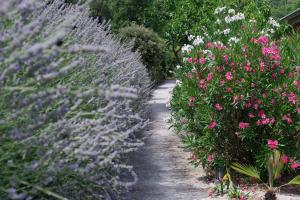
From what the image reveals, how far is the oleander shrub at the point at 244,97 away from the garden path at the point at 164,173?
0.38 m

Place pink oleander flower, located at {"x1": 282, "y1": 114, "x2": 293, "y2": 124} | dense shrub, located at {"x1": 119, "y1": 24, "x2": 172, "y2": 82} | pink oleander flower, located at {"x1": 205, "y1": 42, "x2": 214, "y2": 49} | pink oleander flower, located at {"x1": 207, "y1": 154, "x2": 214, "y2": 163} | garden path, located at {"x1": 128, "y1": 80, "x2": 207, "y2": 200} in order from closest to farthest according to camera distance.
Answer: garden path, located at {"x1": 128, "y1": 80, "x2": 207, "y2": 200}
pink oleander flower, located at {"x1": 282, "y1": 114, "x2": 293, "y2": 124}
pink oleander flower, located at {"x1": 207, "y1": 154, "x2": 214, "y2": 163}
pink oleander flower, located at {"x1": 205, "y1": 42, "x2": 214, "y2": 49}
dense shrub, located at {"x1": 119, "y1": 24, "x2": 172, "y2": 82}

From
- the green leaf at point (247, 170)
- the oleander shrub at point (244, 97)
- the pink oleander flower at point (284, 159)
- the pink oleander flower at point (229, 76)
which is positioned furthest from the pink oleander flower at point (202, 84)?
the pink oleander flower at point (284, 159)

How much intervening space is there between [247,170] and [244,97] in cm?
93

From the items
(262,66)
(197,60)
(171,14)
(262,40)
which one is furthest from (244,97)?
(171,14)

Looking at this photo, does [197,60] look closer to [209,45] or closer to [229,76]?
[209,45]

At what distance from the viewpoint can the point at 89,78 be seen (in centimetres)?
465

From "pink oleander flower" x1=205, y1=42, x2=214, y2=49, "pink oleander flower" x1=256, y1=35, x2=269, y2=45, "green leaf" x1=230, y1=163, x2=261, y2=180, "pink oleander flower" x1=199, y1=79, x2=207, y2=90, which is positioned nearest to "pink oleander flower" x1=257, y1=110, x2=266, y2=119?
"green leaf" x1=230, y1=163, x2=261, y2=180

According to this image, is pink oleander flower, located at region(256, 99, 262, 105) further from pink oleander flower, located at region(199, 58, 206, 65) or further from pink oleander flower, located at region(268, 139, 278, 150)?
pink oleander flower, located at region(199, 58, 206, 65)

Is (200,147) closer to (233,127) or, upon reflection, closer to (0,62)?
(233,127)

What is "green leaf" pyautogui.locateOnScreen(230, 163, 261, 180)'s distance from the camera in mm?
6515

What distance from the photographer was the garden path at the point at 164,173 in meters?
6.34

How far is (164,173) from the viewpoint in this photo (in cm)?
745

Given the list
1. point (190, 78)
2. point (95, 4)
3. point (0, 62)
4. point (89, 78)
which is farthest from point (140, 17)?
point (0, 62)

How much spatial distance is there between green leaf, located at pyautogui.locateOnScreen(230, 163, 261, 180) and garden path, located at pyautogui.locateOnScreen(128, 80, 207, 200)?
52 cm
